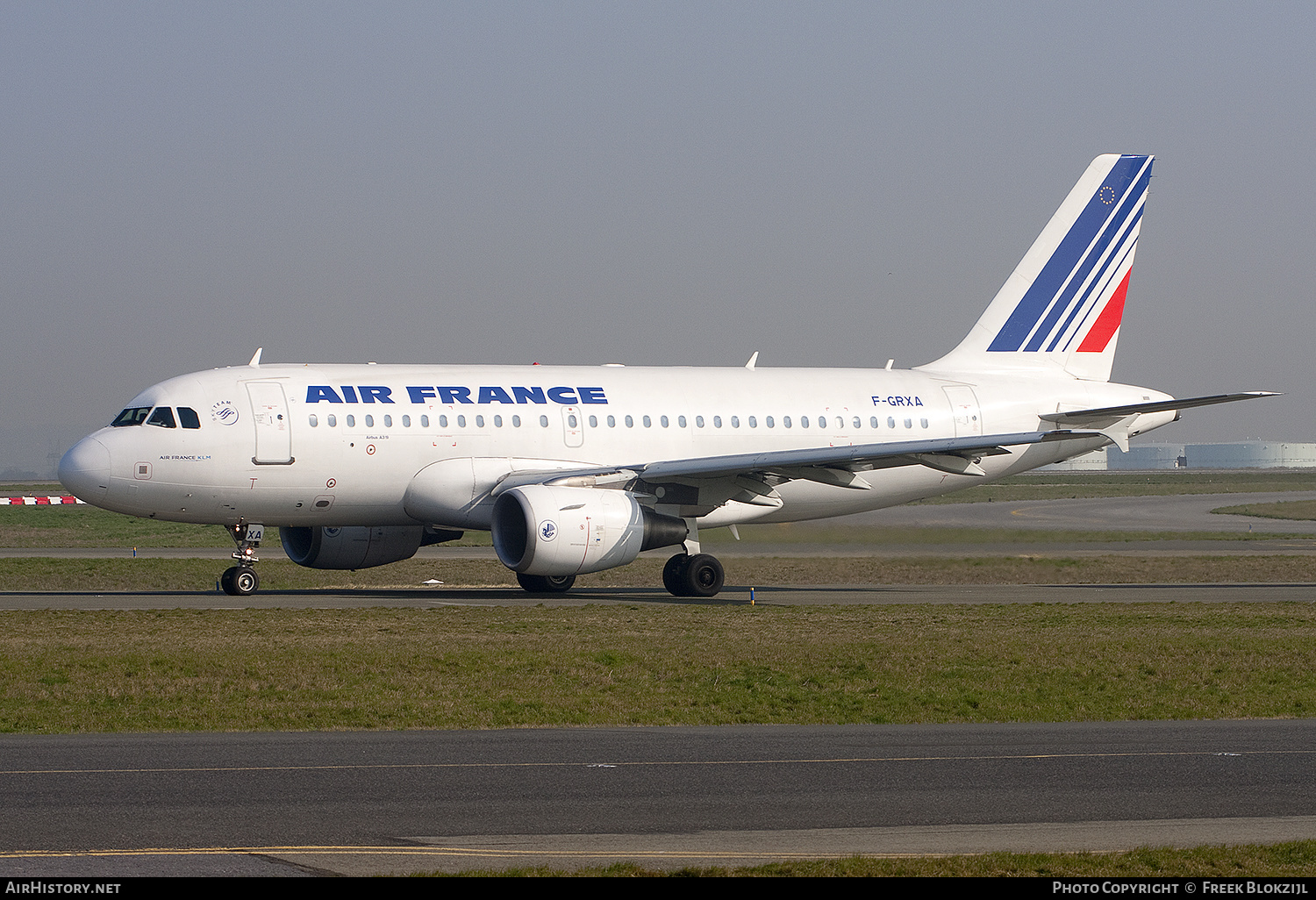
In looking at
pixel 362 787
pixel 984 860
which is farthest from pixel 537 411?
pixel 984 860

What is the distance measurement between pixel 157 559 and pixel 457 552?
30.2 feet

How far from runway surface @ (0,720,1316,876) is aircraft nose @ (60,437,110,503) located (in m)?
15.5

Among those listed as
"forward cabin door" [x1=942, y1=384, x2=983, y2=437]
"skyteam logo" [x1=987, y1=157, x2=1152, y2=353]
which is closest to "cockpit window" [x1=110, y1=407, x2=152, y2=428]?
"forward cabin door" [x1=942, y1=384, x2=983, y2=437]

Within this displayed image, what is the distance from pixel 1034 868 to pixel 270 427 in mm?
23469

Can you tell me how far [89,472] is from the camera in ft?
96.8

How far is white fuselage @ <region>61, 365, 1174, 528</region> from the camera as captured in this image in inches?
1185

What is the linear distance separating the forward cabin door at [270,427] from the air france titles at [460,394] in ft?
2.13

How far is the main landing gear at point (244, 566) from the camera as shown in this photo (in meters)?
30.6

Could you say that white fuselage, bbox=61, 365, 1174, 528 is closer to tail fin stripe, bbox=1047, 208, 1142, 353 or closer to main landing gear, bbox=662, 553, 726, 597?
main landing gear, bbox=662, 553, 726, 597

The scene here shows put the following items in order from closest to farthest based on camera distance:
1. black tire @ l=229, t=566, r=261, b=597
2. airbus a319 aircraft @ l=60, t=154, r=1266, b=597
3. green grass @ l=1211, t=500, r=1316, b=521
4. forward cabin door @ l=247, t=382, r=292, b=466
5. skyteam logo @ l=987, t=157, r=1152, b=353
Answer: airbus a319 aircraft @ l=60, t=154, r=1266, b=597 → forward cabin door @ l=247, t=382, r=292, b=466 → black tire @ l=229, t=566, r=261, b=597 → skyteam logo @ l=987, t=157, r=1152, b=353 → green grass @ l=1211, t=500, r=1316, b=521

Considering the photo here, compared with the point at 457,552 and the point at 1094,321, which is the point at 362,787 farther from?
the point at 457,552

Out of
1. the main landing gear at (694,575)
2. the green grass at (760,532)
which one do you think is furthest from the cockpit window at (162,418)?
the green grass at (760,532)

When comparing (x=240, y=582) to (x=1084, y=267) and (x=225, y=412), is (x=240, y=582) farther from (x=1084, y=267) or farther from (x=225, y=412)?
(x=1084, y=267)

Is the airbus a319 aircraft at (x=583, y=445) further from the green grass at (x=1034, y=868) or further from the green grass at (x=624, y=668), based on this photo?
the green grass at (x=1034, y=868)
